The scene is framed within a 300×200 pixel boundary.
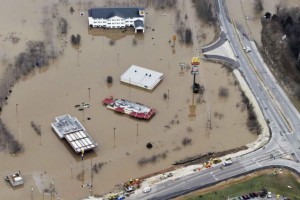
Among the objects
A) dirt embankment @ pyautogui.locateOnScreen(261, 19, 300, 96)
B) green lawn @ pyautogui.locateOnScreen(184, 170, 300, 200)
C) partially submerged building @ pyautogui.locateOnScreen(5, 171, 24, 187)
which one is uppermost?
dirt embankment @ pyautogui.locateOnScreen(261, 19, 300, 96)

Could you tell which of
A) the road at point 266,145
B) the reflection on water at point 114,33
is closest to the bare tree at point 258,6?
the road at point 266,145

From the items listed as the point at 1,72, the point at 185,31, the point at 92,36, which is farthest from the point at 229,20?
the point at 1,72

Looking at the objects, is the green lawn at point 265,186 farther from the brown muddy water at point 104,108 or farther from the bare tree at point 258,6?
the bare tree at point 258,6

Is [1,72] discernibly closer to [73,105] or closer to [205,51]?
[73,105]

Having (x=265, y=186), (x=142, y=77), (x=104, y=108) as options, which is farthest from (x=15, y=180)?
(x=265, y=186)

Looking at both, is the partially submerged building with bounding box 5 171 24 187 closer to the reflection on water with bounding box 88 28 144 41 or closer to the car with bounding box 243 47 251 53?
the reflection on water with bounding box 88 28 144 41

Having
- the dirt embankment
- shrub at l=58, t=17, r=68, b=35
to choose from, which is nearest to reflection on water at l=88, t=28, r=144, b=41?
shrub at l=58, t=17, r=68, b=35
